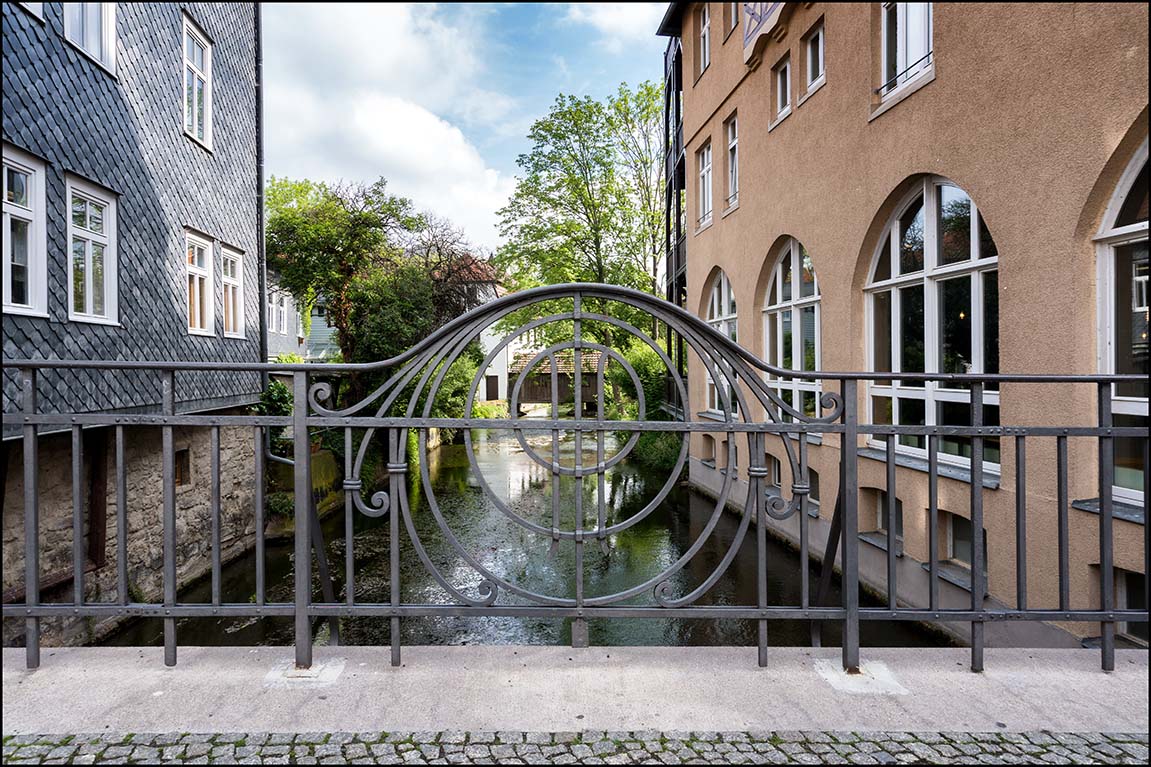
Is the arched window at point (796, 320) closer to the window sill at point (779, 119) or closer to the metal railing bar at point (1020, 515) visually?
the window sill at point (779, 119)

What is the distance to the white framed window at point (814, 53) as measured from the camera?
30.0 ft

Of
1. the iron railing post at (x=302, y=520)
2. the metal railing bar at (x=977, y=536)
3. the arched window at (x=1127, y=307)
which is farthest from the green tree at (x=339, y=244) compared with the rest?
the metal railing bar at (x=977, y=536)

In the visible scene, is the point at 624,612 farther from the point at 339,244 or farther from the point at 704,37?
the point at 339,244

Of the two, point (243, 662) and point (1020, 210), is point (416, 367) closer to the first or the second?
point (243, 662)

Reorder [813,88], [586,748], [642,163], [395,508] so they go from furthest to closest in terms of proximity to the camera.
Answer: [642,163] → [813,88] → [395,508] → [586,748]

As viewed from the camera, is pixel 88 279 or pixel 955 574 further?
pixel 88 279

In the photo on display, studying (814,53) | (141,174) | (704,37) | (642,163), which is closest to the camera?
(141,174)

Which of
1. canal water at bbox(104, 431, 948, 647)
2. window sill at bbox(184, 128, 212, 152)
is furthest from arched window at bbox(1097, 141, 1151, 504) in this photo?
window sill at bbox(184, 128, 212, 152)

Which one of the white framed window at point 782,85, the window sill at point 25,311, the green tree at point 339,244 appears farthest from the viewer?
the green tree at point 339,244

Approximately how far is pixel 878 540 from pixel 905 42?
5523 mm

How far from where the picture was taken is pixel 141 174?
836 cm

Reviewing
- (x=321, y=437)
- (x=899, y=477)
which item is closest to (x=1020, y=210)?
(x=899, y=477)

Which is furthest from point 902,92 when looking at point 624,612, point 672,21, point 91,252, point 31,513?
point 672,21

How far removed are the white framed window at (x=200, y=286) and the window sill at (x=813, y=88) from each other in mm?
9237
